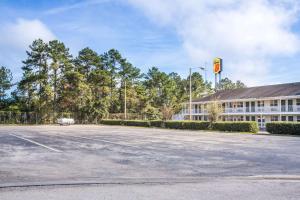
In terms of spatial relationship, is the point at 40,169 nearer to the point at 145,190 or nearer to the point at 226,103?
the point at 145,190

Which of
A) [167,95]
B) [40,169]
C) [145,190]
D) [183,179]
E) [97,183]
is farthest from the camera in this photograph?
[167,95]

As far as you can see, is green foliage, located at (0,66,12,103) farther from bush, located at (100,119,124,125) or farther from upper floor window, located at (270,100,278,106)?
upper floor window, located at (270,100,278,106)

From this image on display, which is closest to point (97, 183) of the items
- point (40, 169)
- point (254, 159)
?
point (40, 169)

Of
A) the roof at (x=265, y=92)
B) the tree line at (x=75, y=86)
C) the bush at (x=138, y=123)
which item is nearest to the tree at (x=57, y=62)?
the tree line at (x=75, y=86)

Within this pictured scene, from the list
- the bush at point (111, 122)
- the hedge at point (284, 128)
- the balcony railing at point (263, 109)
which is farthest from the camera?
the bush at point (111, 122)

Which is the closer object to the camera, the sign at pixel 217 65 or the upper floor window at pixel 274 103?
the upper floor window at pixel 274 103

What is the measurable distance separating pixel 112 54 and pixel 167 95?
16.7 m

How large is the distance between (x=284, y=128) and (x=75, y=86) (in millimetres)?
44908

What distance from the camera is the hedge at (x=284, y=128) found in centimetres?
3139

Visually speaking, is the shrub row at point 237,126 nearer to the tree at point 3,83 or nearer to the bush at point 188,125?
the bush at point 188,125

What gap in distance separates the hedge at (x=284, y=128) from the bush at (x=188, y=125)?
329 inches

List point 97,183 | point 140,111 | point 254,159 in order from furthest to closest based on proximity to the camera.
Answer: point 140,111
point 254,159
point 97,183

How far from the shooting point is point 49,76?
66812mm

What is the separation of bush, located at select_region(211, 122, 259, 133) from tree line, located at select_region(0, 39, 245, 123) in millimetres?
22711
